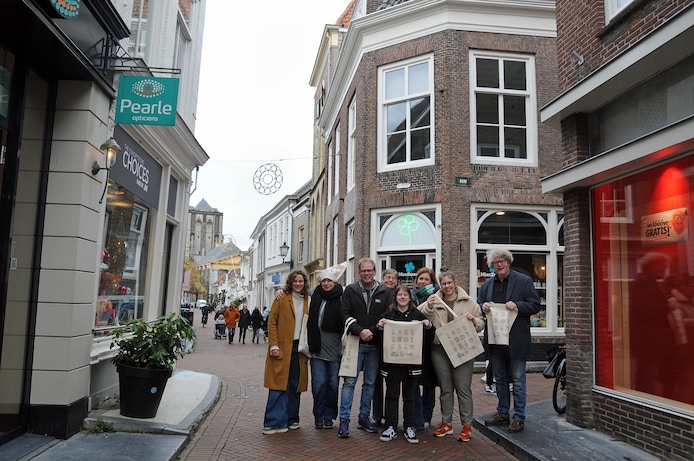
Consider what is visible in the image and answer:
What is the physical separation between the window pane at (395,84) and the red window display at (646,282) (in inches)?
338

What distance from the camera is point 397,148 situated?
14102mm

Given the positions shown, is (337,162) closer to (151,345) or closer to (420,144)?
(420,144)

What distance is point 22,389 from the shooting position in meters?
5.30

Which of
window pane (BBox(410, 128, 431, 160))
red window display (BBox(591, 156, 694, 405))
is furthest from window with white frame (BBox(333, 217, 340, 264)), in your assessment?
red window display (BBox(591, 156, 694, 405))

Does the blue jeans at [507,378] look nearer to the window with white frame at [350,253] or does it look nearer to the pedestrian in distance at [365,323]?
the pedestrian in distance at [365,323]

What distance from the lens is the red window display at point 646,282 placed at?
5.16 meters

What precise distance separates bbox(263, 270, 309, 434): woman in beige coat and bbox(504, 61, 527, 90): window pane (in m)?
9.45

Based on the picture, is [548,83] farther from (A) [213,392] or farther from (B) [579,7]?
(A) [213,392]

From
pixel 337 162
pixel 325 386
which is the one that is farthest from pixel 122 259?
pixel 337 162

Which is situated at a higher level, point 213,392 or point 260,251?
point 260,251

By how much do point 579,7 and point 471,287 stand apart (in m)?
7.21

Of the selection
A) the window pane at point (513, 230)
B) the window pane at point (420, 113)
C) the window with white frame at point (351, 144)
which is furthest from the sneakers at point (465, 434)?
the window with white frame at point (351, 144)

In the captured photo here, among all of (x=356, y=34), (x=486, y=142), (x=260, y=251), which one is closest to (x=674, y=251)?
(x=486, y=142)

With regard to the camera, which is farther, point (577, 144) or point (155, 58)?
point (155, 58)
